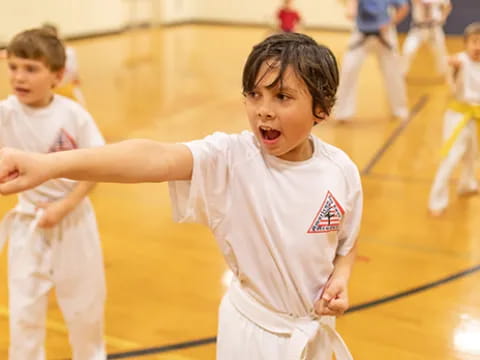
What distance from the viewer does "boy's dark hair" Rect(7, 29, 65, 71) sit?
2.66 m

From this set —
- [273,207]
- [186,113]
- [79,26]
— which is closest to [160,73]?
[186,113]

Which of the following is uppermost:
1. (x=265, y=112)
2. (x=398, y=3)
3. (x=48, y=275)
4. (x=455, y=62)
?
(x=265, y=112)

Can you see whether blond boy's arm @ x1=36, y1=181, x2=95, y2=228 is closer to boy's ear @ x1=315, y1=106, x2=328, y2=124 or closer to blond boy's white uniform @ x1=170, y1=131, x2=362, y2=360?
blond boy's white uniform @ x1=170, y1=131, x2=362, y2=360

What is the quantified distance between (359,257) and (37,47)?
2573 mm

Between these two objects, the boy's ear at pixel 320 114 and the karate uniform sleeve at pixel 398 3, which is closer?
the boy's ear at pixel 320 114

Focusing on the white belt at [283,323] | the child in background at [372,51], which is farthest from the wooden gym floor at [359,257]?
the white belt at [283,323]

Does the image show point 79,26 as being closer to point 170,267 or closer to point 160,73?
point 160,73

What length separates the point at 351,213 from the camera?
194 cm

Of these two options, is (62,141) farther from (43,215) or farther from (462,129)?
(462,129)

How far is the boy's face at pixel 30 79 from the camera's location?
264cm

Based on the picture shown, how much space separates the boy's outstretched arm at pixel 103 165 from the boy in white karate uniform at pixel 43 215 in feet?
3.69

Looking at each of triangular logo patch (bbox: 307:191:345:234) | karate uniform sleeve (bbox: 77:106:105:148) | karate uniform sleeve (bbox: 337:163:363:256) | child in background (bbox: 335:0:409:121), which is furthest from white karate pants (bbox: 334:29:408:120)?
triangular logo patch (bbox: 307:191:345:234)

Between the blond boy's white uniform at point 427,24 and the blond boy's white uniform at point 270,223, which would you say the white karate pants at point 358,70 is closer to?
the blond boy's white uniform at point 427,24

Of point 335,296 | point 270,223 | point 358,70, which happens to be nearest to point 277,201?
point 270,223
